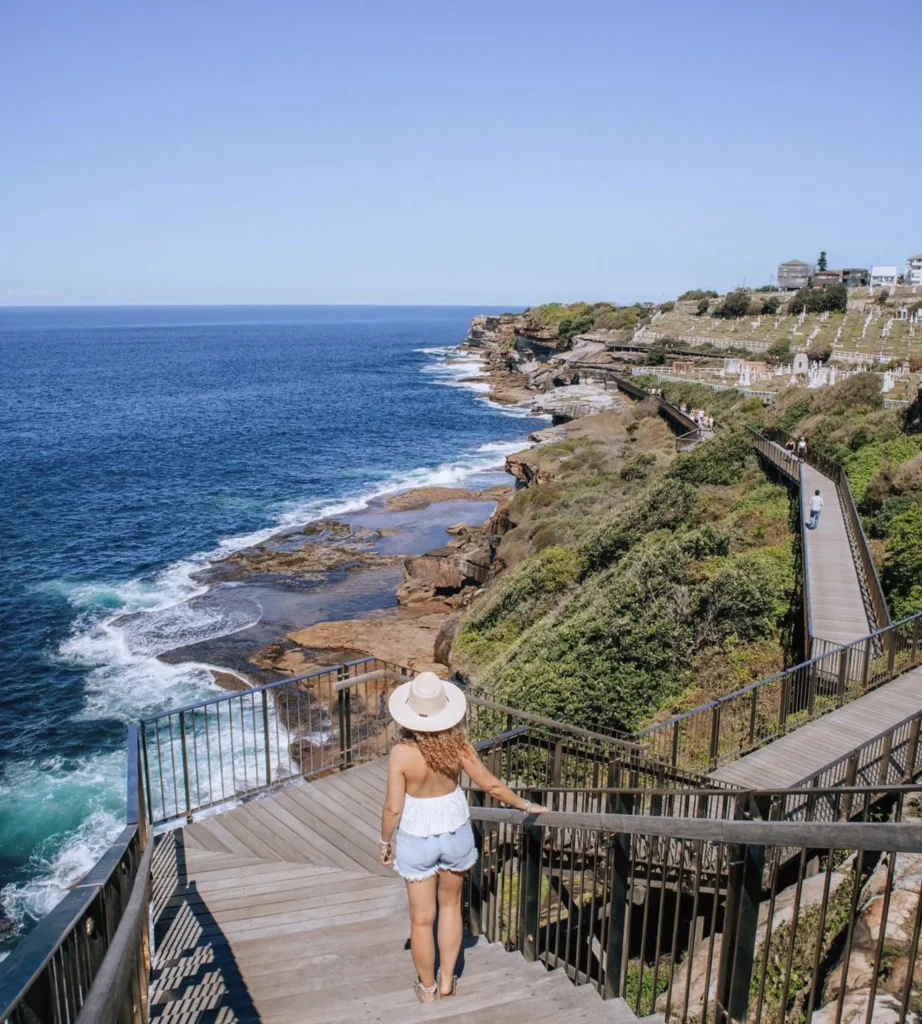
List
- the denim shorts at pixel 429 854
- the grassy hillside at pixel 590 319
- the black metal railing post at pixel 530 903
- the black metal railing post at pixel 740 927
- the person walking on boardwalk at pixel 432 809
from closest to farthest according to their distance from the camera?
the black metal railing post at pixel 740 927, the person walking on boardwalk at pixel 432 809, the denim shorts at pixel 429 854, the black metal railing post at pixel 530 903, the grassy hillside at pixel 590 319

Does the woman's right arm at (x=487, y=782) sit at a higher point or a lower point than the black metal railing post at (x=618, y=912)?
higher

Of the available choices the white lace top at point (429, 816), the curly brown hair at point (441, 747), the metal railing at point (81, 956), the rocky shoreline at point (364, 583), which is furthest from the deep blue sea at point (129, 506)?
the curly brown hair at point (441, 747)

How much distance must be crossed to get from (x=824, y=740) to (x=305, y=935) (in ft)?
27.6

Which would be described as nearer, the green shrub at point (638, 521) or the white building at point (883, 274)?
the green shrub at point (638, 521)

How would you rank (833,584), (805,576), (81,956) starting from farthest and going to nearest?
(833,584) < (805,576) < (81,956)

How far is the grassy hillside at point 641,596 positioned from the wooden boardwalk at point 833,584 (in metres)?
0.71

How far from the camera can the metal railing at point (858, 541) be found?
52.7 ft

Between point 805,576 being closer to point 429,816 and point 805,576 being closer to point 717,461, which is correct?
point 717,461

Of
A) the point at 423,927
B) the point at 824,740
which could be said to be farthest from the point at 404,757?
the point at 824,740

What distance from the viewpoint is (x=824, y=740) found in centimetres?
1205

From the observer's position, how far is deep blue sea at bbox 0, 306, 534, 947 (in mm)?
20219

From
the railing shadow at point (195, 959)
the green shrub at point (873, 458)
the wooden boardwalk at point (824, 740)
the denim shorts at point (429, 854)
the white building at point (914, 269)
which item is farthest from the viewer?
the white building at point (914, 269)

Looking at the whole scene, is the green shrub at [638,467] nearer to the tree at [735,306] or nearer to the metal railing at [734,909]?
the metal railing at [734,909]

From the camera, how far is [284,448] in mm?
65562
